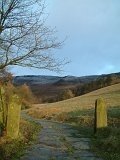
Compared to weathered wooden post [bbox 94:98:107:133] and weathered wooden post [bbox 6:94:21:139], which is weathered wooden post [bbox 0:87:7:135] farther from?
weathered wooden post [bbox 94:98:107:133]

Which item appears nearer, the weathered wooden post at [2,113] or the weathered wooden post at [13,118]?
the weathered wooden post at [13,118]

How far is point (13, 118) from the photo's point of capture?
46.8 feet

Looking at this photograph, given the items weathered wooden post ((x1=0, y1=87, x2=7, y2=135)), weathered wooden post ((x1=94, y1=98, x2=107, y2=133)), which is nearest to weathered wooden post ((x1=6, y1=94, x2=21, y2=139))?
weathered wooden post ((x1=0, y1=87, x2=7, y2=135))

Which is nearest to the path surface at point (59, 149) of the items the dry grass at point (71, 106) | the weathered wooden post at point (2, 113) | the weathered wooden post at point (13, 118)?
the weathered wooden post at point (13, 118)

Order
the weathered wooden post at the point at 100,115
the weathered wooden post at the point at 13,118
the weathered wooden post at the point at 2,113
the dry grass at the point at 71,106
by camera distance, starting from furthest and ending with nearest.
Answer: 1. the dry grass at the point at 71,106
2. the weathered wooden post at the point at 100,115
3. the weathered wooden post at the point at 2,113
4. the weathered wooden post at the point at 13,118

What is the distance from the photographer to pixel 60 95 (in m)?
91.3

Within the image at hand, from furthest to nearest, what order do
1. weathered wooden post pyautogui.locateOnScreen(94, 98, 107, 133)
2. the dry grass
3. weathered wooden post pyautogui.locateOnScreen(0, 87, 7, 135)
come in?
1. the dry grass
2. weathered wooden post pyautogui.locateOnScreen(94, 98, 107, 133)
3. weathered wooden post pyautogui.locateOnScreen(0, 87, 7, 135)

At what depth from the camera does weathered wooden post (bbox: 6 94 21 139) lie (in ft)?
45.9

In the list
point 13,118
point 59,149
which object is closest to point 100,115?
point 13,118

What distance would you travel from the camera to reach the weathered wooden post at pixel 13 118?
45.9 ft

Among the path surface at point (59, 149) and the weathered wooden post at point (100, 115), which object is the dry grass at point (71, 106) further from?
the path surface at point (59, 149)

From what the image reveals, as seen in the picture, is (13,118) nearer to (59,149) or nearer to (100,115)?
(59,149)

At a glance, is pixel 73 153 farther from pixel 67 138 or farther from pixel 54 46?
pixel 54 46

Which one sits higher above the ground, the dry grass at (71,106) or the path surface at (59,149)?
the dry grass at (71,106)
